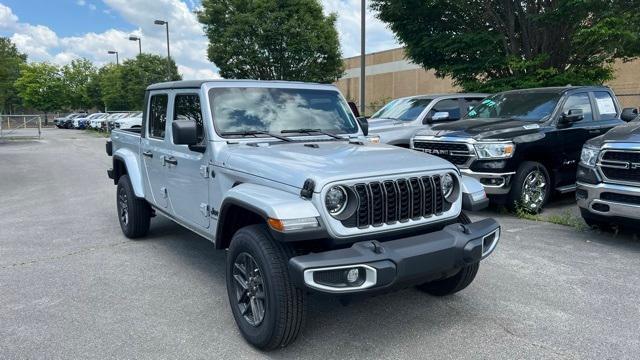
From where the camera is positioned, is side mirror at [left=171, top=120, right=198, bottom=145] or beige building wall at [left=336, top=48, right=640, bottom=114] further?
beige building wall at [left=336, top=48, right=640, bottom=114]

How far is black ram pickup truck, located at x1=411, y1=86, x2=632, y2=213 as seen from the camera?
7051 mm

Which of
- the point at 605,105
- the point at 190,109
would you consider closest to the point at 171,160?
the point at 190,109

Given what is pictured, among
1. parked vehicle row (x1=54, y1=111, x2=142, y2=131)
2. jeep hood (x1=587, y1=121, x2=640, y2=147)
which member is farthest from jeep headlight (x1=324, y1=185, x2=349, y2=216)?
parked vehicle row (x1=54, y1=111, x2=142, y2=131)

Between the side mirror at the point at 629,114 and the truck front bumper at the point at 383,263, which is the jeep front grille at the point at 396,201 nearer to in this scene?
the truck front bumper at the point at 383,263

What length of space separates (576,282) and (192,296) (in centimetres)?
353

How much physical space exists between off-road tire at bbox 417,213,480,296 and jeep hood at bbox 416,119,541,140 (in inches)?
135

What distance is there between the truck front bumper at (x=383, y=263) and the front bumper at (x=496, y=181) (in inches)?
153

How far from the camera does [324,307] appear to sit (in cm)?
415

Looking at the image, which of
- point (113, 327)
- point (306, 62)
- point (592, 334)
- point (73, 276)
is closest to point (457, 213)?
point (592, 334)

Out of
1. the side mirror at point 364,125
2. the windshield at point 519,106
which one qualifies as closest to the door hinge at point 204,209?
the side mirror at point 364,125

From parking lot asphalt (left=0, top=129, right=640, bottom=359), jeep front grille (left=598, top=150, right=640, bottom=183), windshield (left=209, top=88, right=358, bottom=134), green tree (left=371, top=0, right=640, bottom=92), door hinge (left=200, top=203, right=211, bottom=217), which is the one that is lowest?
parking lot asphalt (left=0, top=129, right=640, bottom=359)

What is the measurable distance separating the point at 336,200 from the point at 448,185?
40.5 inches

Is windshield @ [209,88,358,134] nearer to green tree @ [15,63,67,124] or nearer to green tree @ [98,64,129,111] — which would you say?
green tree @ [98,64,129,111]

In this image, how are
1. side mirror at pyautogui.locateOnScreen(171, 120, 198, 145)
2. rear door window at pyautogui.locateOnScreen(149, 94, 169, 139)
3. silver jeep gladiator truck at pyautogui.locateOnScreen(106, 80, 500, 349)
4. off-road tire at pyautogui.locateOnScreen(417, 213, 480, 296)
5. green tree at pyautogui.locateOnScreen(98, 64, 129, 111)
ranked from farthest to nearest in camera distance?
green tree at pyautogui.locateOnScreen(98, 64, 129, 111) < rear door window at pyautogui.locateOnScreen(149, 94, 169, 139) < off-road tire at pyautogui.locateOnScreen(417, 213, 480, 296) < side mirror at pyautogui.locateOnScreen(171, 120, 198, 145) < silver jeep gladiator truck at pyautogui.locateOnScreen(106, 80, 500, 349)
